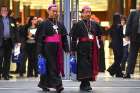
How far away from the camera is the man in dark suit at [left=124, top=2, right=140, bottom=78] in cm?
1709

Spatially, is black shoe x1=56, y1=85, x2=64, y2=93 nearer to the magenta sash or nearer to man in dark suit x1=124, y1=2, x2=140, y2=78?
the magenta sash

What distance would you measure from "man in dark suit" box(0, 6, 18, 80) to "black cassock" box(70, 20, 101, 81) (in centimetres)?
298

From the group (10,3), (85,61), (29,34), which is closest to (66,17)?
(29,34)

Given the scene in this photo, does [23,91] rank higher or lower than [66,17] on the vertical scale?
lower

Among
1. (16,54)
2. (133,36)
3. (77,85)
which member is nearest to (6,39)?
(16,54)

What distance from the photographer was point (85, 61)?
14.4 m

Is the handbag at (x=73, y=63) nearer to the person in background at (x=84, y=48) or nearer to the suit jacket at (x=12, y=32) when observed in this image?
A: the person in background at (x=84, y=48)

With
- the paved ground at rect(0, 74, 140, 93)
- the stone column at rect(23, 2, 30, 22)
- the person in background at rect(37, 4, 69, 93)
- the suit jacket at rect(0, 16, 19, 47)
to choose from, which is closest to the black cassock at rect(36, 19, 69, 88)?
the person in background at rect(37, 4, 69, 93)

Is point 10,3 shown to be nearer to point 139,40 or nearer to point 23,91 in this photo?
point 139,40

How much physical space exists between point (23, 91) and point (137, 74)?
4.99 meters

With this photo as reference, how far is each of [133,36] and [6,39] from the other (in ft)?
11.7

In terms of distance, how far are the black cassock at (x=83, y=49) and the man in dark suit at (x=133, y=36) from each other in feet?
9.43

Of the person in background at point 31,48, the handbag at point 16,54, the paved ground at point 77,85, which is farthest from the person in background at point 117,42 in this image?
the handbag at point 16,54

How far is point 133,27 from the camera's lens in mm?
17141
